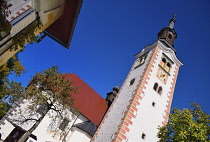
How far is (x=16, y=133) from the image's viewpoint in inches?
600

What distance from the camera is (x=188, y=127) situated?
27.7ft

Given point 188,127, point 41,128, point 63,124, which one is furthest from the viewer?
point 63,124

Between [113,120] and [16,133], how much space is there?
973 centimetres

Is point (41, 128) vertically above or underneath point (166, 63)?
underneath

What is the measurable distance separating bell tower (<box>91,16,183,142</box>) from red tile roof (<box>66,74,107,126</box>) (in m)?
5.69

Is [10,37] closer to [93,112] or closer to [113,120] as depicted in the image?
[113,120]

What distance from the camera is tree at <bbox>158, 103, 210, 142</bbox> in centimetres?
795

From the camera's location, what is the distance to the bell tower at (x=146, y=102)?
10.9 metres

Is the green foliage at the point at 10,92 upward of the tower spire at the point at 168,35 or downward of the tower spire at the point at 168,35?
downward

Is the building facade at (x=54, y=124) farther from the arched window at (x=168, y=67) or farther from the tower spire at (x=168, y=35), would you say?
the tower spire at (x=168, y=35)

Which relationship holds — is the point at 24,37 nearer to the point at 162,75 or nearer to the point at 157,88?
the point at 157,88

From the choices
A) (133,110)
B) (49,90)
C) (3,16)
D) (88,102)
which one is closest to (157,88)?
(133,110)

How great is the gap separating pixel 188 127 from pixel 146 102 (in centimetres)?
429

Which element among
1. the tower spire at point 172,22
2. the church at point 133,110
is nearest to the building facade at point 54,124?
the church at point 133,110
